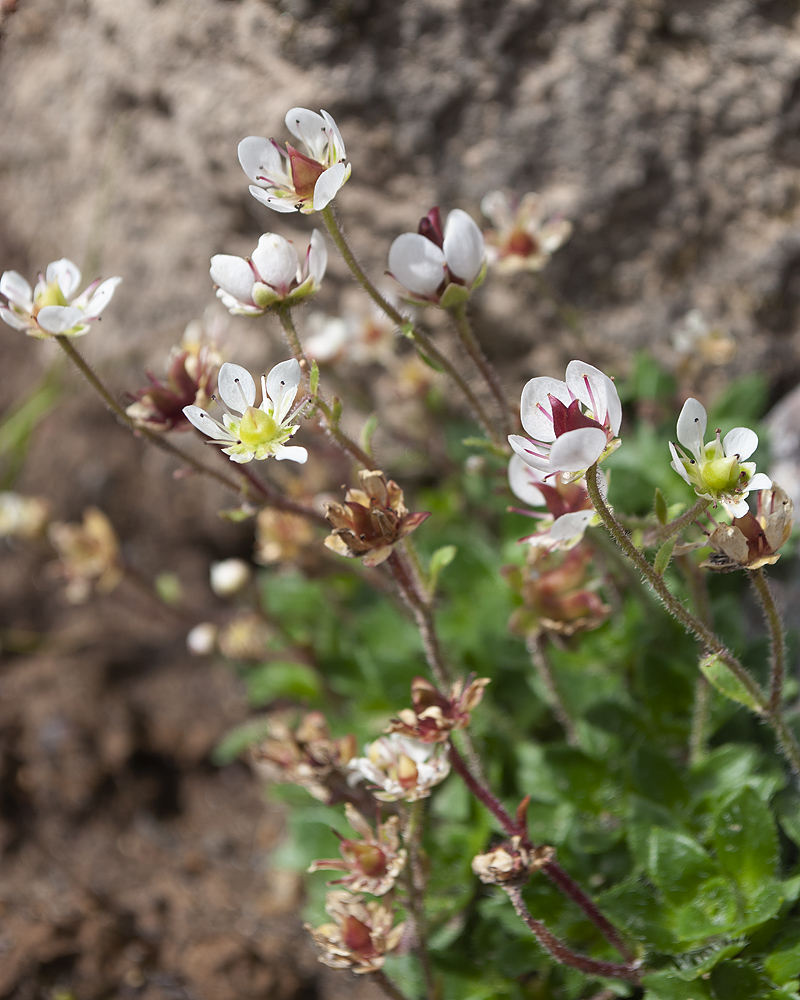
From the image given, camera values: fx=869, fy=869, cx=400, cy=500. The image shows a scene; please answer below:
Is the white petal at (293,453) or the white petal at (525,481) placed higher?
the white petal at (293,453)

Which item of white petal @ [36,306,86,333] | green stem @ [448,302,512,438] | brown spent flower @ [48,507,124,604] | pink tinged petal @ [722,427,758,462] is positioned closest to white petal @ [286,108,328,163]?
green stem @ [448,302,512,438]

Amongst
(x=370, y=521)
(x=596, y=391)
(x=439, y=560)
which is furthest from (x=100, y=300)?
(x=596, y=391)

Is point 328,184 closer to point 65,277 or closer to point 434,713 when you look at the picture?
point 65,277

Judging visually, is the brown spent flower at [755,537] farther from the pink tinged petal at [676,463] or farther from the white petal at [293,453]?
the white petal at [293,453]

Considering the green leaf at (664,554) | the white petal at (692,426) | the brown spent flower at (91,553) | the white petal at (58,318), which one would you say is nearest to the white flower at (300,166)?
the white petal at (58,318)

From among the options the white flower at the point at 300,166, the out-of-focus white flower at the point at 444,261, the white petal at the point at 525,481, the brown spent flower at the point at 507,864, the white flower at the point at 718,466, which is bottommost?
the brown spent flower at the point at 507,864

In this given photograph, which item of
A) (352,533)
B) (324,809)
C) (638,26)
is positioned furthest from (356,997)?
(638,26)

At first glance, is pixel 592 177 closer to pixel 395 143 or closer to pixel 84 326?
pixel 395 143
